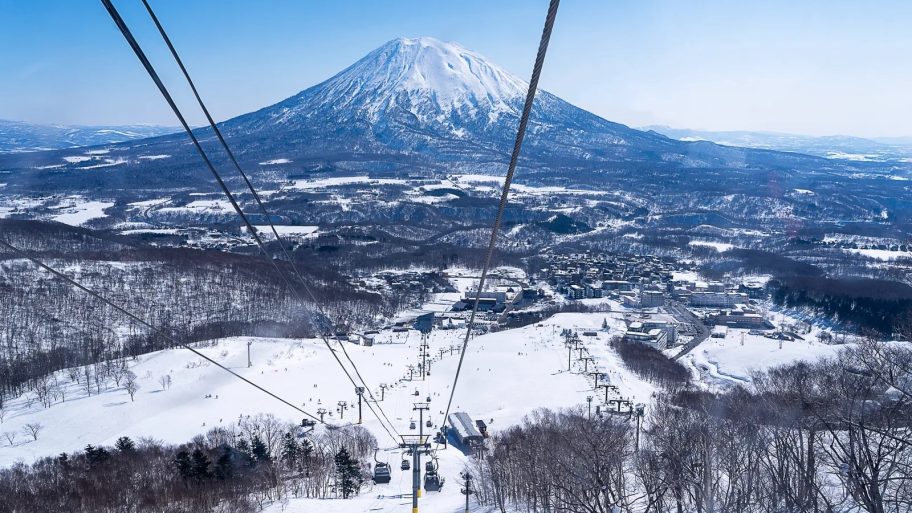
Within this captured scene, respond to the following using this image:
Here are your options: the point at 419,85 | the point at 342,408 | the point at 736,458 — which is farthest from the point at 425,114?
the point at 736,458

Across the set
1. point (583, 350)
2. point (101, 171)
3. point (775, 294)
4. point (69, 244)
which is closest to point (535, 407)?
point (583, 350)

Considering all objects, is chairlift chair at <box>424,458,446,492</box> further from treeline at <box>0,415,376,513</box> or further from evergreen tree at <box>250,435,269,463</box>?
evergreen tree at <box>250,435,269,463</box>

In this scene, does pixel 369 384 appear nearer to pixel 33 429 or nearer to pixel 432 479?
pixel 432 479

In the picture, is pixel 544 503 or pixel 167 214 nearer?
pixel 544 503

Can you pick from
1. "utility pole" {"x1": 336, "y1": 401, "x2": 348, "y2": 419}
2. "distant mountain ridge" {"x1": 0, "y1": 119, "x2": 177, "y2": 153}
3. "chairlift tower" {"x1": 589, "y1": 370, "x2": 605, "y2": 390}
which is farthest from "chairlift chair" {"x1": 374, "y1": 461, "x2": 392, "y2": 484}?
"distant mountain ridge" {"x1": 0, "y1": 119, "x2": 177, "y2": 153}

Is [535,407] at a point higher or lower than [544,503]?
lower

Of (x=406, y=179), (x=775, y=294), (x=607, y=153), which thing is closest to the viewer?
(x=775, y=294)

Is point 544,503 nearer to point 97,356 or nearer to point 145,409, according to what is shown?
point 145,409
